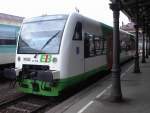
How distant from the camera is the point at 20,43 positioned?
10578 mm

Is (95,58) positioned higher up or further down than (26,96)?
higher up

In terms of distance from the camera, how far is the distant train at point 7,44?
13.8 metres

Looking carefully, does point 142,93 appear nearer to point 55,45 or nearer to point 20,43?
point 55,45

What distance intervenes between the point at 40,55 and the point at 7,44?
15.7 feet

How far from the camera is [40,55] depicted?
981 cm

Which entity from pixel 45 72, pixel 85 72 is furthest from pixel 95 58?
pixel 45 72

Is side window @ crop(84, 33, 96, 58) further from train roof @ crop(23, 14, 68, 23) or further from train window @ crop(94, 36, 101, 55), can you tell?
train roof @ crop(23, 14, 68, 23)

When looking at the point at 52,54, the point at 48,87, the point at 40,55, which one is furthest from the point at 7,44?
the point at 48,87

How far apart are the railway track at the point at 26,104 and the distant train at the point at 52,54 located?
1.09 ft

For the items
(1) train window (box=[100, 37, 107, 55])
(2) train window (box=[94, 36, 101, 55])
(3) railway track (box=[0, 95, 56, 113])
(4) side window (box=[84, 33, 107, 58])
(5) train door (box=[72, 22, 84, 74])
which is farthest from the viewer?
(1) train window (box=[100, 37, 107, 55])

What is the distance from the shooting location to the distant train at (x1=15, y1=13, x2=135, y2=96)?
934 centimetres

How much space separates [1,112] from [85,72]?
12.6ft

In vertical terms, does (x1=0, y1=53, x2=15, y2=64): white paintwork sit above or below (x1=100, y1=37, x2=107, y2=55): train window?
below

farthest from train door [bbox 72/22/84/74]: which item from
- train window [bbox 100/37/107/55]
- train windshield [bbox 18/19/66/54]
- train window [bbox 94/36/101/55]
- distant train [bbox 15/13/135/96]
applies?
train window [bbox 100/37/107/55]
